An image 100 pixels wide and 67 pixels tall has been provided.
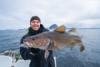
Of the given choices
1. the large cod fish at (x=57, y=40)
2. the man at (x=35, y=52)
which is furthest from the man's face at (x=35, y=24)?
the large cod fish at (x=57, y=40)

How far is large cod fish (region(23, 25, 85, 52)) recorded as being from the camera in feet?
14.7

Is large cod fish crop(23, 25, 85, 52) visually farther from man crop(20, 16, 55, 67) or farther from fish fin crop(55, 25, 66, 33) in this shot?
man crop(20, 16, 55, 67)

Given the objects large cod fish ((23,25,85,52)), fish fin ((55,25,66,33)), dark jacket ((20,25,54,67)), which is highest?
fish fin ((55,25,66,33))

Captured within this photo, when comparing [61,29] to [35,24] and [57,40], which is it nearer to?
[57,40]

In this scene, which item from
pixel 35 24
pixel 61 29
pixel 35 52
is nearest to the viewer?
pixel 61 29

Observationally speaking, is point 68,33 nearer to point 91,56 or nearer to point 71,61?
point 71,61

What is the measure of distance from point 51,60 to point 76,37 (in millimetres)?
1176

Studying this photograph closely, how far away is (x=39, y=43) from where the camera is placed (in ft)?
14.7

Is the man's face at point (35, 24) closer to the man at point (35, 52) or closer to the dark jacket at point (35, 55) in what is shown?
the man at point (35, 52)

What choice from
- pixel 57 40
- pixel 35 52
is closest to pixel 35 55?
pixel 35 52

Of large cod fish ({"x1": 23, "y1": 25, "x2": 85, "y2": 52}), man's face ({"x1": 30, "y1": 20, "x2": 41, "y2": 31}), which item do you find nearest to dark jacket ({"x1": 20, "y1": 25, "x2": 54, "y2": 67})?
man's face ({"x1": 30, "y1": 20, "x2": 41, "y2": 31})

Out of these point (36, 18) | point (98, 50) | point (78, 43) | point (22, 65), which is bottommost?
point (98, 50)

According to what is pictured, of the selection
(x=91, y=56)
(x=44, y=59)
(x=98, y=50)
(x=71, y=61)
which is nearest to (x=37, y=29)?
(x=44, y=59)

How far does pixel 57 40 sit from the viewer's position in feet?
14.9
